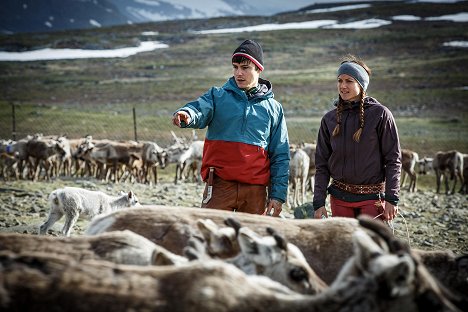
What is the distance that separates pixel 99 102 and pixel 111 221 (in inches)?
2832

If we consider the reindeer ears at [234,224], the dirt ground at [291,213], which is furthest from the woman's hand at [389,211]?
the reindeer ears at [234,224]

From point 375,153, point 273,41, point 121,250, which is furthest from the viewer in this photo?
point 273,41

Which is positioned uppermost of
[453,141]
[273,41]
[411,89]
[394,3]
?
[394,3]

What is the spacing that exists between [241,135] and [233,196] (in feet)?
2.43

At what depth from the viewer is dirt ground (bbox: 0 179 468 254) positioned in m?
10.3

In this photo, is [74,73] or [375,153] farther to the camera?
[74,73]

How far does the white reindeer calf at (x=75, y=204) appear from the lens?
32.8 ft

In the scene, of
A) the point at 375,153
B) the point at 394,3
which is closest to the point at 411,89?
Result: the point at 375,153

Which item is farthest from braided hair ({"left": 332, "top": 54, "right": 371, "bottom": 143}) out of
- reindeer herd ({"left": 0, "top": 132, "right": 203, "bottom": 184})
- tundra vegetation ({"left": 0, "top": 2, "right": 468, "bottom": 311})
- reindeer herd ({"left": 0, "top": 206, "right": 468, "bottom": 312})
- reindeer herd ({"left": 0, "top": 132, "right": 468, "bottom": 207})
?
reindeer herd ({"left": 0, "top": 132, "right": 203, "bottom": 184})

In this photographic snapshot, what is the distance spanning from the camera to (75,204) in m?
10.2

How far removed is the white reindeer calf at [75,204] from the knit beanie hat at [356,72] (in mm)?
5719

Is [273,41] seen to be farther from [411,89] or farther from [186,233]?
[186,233]

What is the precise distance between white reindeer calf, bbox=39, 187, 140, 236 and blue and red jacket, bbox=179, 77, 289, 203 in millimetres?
4416

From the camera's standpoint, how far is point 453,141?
40.2 meters
